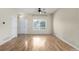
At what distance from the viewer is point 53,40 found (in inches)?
70.9

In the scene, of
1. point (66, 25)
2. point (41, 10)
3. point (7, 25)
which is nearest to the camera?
point (41, 10)

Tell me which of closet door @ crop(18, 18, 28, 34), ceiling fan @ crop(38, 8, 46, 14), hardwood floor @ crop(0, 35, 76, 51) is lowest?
hardwood floor @ crop(0, 35, 76, 51)

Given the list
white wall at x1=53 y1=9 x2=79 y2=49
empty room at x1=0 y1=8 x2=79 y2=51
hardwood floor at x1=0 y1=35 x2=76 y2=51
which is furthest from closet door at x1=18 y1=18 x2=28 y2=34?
white wall at x1=53 y1=9 x2=79 y2=49

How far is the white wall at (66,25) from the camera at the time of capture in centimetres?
170

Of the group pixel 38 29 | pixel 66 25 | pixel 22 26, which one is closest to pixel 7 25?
pixel 22 26

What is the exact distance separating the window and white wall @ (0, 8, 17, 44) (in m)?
0.39

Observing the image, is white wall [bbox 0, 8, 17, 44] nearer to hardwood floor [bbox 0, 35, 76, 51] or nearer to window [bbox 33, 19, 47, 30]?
hardwood floor [bbox 0, 35, 76, 51]

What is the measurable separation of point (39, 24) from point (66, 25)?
553mm

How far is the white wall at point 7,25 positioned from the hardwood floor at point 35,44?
11cm

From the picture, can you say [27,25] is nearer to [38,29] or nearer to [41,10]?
[38,29]

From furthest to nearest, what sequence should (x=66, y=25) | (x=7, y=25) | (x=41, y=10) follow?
(x=66, y=25), (x=7, y=25), (x=41, y=10)

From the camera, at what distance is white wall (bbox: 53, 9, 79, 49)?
5.57ft

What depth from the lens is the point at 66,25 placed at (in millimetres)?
1970
